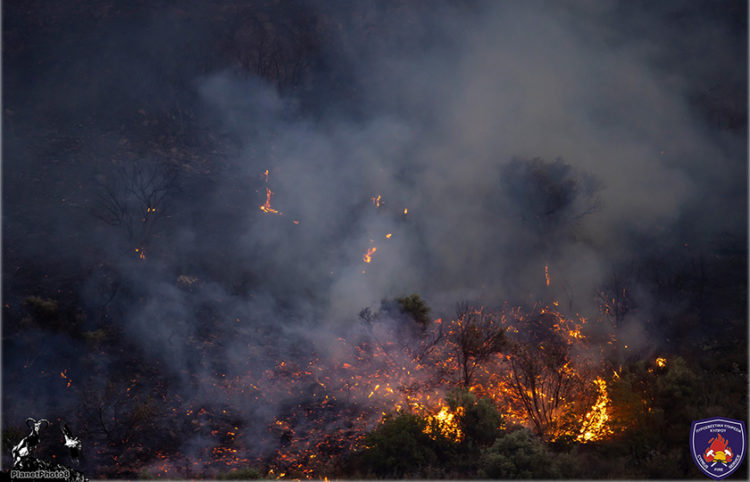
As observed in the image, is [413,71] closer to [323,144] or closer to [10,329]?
[323,144]

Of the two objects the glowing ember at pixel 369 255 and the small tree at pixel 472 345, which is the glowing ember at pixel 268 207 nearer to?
the glowing ember at pixel 369 255

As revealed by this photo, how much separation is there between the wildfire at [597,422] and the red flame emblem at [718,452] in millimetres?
1779

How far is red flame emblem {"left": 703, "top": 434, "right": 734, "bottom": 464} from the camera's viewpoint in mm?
7059

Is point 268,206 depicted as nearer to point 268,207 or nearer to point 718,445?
point 268,207

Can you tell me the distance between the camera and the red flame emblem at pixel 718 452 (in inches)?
278

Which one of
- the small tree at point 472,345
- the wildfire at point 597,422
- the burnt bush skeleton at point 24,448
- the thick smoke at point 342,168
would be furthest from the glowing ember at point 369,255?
the burnt bush skeleton at point 24,448

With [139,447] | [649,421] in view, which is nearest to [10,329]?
[139,447]

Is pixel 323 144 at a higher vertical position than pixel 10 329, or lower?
higher

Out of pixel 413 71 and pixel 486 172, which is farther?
pixel 413 71

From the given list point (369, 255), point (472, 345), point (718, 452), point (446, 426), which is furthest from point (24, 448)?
point (369, 255)

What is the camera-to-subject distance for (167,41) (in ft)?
74.6

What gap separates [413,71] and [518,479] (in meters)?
22.1

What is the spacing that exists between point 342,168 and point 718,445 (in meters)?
15.1

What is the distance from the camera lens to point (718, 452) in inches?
281
